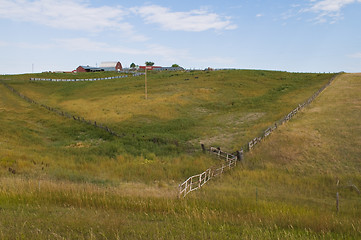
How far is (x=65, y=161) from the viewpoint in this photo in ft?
60.9

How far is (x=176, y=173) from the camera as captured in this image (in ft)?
56.0

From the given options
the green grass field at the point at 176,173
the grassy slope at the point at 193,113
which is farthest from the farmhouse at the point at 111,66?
the green grass field at the point at 176,173

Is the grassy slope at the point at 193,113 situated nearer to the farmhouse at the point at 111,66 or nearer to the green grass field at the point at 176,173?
the green grass field at the point at 176,173

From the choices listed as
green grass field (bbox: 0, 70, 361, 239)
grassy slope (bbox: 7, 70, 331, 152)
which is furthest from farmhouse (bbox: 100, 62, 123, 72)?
green grass field (bbox: 0, 70, 361, 239)

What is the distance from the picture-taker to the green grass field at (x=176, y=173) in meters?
6.26

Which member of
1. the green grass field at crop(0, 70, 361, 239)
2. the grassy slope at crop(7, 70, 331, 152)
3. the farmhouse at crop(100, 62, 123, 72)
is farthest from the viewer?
the farmhouse at crop(100, 62, 123, 72)

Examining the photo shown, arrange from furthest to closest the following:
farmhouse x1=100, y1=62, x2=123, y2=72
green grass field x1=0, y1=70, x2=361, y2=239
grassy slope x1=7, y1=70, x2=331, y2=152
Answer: farmhouse x1=100, y1=62, x2=123, y2=72 < grassy slope x1=7, y1=70, x2=331, y2=152 < green grass field x1=0, y1=70, x2=361, y2=239

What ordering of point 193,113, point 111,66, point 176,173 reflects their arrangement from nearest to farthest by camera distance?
point 176,173 → point 193,113 → point 111,66

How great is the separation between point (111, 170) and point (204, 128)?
56.6ft

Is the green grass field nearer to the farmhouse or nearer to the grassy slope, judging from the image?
the grassy slope

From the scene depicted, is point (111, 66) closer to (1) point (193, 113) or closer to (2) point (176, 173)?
(1) point (193, 113)

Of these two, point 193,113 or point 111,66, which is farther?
point 111,66

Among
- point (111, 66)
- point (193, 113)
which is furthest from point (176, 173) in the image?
→ point (111, 66)

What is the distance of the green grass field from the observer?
246 inches
